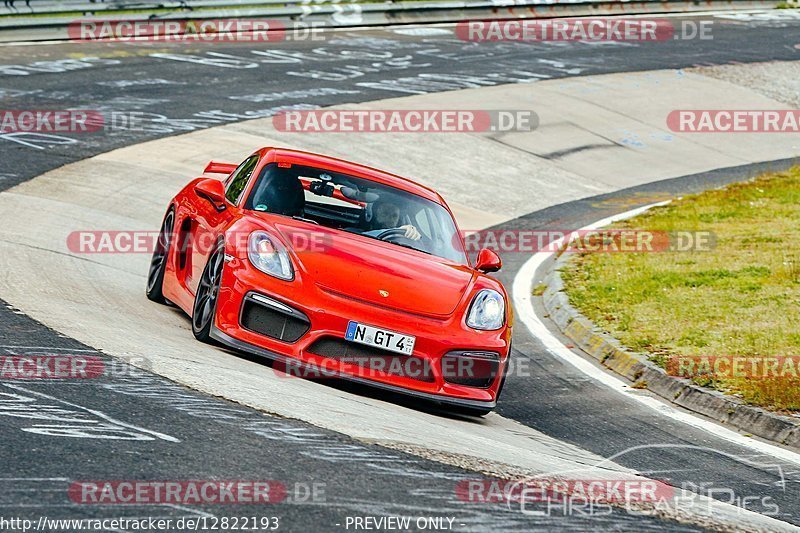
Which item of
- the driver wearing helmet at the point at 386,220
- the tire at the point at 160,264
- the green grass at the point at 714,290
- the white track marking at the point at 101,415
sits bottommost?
the green grass at the point at 714,290

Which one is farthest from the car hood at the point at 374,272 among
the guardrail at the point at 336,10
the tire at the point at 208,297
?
the guardrail at the point at 336,10

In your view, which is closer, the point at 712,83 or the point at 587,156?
the point at 587,156

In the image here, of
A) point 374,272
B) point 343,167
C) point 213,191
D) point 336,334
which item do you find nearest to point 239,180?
point 213,191

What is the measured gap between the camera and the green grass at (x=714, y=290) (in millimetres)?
9594

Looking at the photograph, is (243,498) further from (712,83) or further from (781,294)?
(712,83)

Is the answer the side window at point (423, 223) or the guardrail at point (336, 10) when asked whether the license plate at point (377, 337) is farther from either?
the guardrail at point (336, 10)

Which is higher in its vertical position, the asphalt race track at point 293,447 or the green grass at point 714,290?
the asphalt race track at point 293,447

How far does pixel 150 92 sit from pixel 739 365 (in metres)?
13.2

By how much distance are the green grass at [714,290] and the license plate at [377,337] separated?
2650 millimetres

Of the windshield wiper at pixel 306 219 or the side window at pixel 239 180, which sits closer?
the windshield wiper at pixel 306 219

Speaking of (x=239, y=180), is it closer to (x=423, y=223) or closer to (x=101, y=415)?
(x=423, y=223)

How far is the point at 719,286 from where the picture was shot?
39.2 feet

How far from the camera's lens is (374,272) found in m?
7.58

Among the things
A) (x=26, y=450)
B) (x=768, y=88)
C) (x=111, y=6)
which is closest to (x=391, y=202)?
(x=26, y=450)
